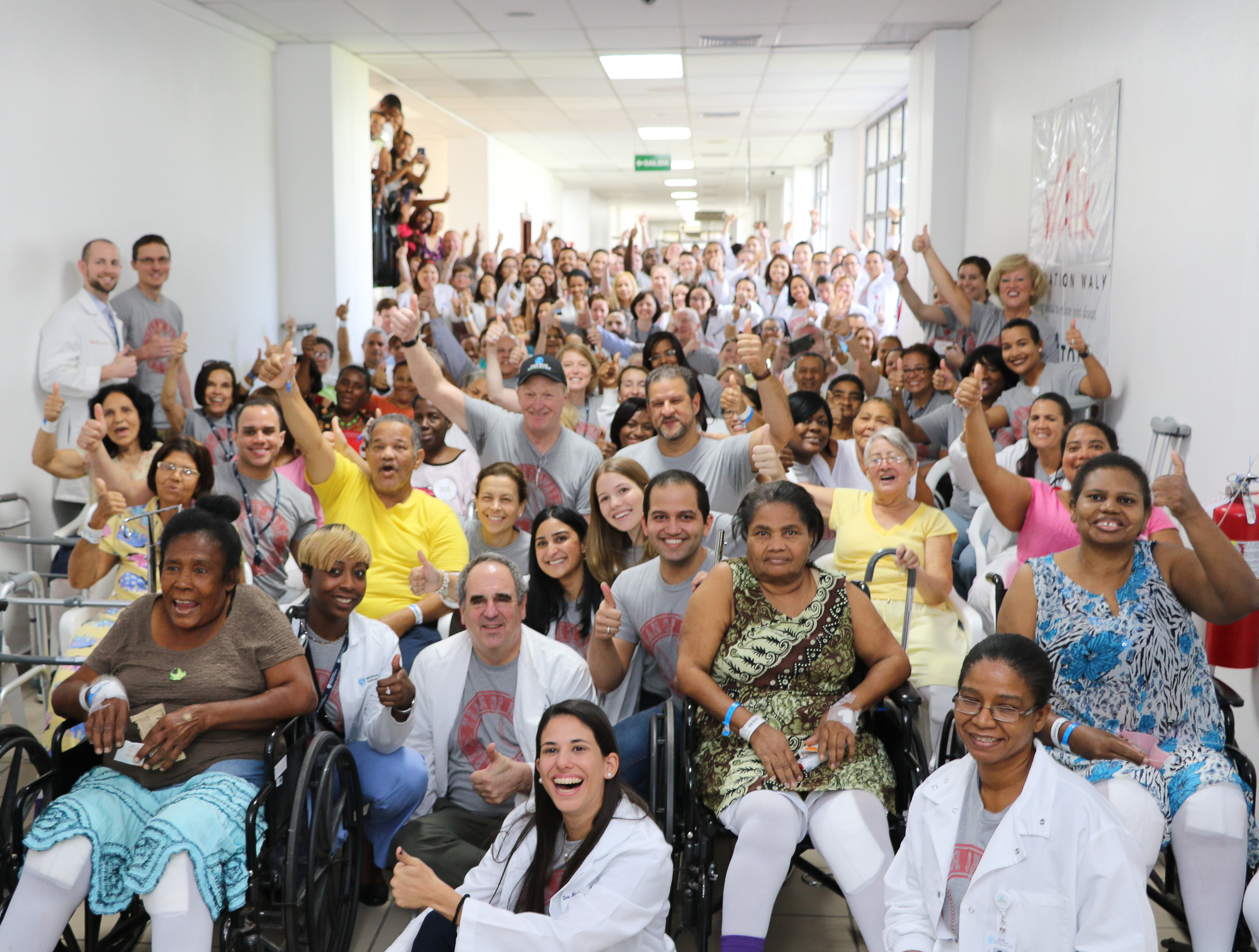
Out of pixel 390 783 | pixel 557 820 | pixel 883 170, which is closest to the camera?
pixel 557 820

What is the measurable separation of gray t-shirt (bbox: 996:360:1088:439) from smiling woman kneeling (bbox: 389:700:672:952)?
3090 mm

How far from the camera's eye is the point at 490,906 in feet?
7.01

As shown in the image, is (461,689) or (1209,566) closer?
(1209,566)

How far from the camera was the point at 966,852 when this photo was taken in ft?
6.53

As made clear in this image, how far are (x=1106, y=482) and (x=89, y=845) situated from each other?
2515 millimetres

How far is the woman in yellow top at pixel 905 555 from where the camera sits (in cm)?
323

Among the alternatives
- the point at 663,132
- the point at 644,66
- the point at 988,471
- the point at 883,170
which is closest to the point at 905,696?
the point at 988,471

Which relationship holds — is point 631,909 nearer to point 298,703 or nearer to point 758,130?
point 298,703

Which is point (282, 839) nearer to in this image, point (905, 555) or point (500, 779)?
point (500, 779)

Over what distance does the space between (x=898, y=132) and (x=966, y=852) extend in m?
10.5

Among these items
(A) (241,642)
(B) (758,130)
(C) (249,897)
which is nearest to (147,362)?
(A) (241,642)

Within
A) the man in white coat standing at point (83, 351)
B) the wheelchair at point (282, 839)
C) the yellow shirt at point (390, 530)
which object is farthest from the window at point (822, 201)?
the wheelchair at point (282, 839)

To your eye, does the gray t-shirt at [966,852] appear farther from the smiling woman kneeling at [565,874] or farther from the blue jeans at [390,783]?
the blue jeans at [390,783]

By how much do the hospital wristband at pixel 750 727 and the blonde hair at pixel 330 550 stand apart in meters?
1.13
